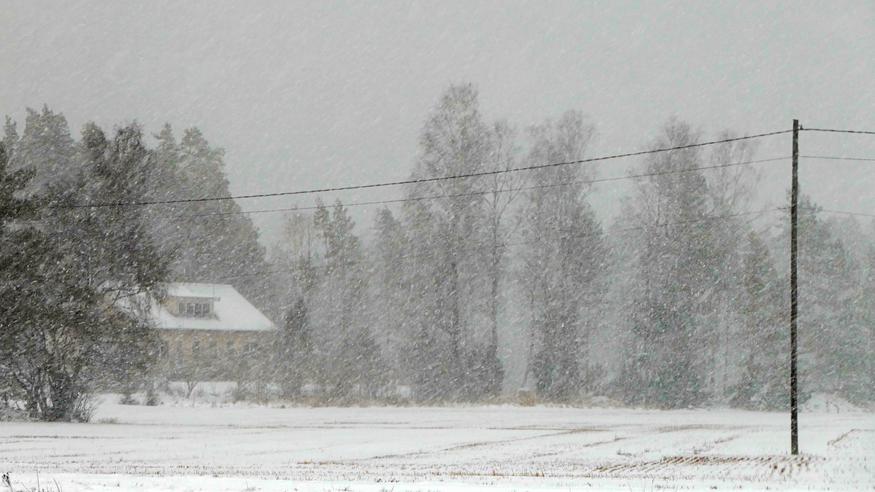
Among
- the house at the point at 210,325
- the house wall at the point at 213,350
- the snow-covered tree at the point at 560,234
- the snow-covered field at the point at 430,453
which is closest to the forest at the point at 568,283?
the snow-covered tree at the point at 560,234

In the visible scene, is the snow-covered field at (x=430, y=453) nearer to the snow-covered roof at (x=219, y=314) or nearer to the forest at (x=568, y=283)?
the forest at (x=568, y=283)

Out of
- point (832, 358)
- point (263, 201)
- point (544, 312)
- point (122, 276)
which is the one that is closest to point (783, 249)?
point (832, 358)

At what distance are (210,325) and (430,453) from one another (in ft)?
155

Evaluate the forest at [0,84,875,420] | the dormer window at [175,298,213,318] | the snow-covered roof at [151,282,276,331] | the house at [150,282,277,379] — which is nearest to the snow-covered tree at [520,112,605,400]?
the forest at [0,84,875,420]

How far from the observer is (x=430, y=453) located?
2408 cm

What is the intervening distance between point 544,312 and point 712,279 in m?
8.94

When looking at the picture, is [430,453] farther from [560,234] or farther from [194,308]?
[194,308]

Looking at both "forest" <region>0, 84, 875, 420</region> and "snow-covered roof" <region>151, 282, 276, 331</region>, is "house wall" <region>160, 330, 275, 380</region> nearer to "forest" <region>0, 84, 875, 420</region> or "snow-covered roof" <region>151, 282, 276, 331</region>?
"snow-covered roof" <region>151, 282, 276, 331</region>

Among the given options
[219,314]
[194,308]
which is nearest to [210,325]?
[219,314]

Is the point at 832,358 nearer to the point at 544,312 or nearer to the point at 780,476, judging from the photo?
the point at 544,312

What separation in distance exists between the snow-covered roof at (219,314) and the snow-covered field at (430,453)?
26.1 meters

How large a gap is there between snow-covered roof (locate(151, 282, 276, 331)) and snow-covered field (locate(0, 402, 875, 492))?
26.1 m

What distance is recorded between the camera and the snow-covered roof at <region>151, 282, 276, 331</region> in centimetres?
6844

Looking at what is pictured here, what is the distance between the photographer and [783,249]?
7606cm
